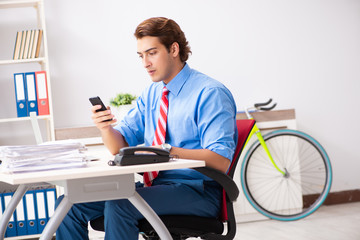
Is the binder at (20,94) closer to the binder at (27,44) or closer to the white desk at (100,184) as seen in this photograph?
the binder at (27,44)

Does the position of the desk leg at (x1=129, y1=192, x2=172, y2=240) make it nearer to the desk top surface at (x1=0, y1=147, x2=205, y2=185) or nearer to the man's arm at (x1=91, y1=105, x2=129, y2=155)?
the desk top surface at (x1=0, y1=147, x2=205, y2=185)

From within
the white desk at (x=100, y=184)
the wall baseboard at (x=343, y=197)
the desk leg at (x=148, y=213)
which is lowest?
the wall baseboard at (x=343, y=197)

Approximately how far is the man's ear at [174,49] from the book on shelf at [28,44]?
1563 millimetres

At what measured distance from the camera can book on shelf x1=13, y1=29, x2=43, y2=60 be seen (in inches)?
129

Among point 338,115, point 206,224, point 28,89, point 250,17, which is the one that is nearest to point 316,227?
point 338,115

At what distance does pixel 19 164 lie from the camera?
1.37 meters

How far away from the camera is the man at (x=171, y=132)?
1.68 meters

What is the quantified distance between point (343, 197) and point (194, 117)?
103 inches

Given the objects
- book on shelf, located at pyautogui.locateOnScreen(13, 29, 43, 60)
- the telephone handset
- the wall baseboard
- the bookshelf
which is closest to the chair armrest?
the telephone handset

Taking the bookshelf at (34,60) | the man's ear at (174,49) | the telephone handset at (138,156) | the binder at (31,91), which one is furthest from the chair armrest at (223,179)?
the binder at (31,91)

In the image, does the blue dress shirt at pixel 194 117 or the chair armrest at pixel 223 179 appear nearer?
the chair armrest at pixel 223 179

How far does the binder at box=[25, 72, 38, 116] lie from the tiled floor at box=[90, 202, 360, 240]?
3.02 ft

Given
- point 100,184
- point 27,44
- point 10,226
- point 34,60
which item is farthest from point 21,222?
point 100,184

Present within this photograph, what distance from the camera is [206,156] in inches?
66.1
